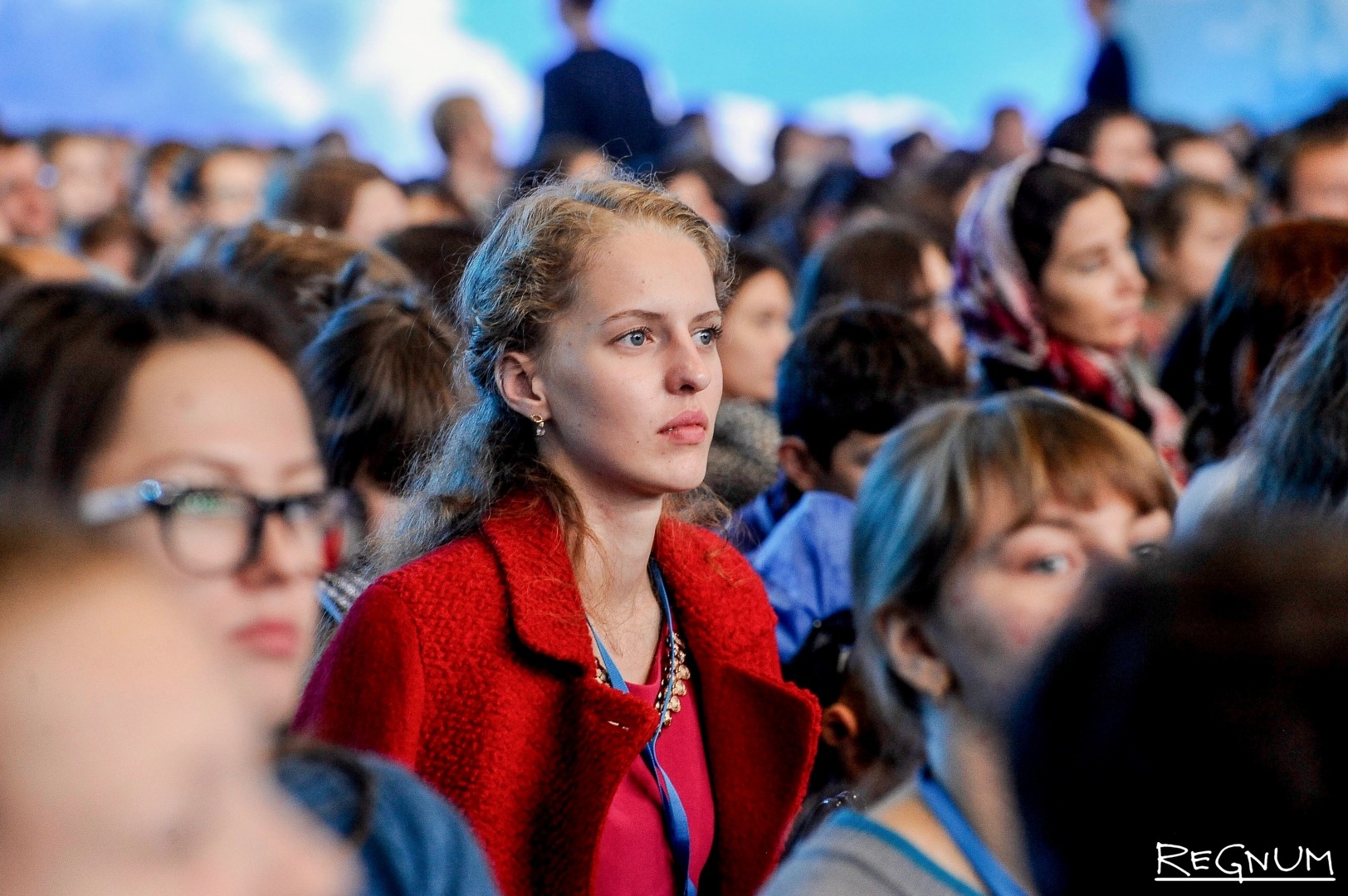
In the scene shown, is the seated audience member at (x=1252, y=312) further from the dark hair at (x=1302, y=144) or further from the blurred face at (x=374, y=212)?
the blurred face at (x=374, y=212)

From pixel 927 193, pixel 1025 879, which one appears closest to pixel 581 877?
pixel 1025 879

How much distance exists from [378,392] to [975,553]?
1.25 metres

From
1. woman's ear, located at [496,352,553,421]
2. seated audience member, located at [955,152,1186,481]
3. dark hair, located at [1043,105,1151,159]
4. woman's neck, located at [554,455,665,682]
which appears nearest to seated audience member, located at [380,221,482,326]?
seated audience member, located at [955,152,1186,481]

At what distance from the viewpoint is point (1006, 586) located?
65.2 inches

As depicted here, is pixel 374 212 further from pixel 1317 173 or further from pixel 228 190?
pixel 1317 173

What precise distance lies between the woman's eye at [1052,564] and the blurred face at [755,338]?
2.25 m

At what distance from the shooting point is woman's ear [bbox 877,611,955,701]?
65.3 inches

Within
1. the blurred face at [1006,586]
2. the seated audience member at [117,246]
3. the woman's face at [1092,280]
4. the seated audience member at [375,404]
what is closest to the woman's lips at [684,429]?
the seated audience member at [375,404]

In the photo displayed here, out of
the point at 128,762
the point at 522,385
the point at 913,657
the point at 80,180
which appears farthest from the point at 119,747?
the point at 80,180

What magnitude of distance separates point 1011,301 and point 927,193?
10.5 ft

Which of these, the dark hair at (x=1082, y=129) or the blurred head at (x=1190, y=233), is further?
the dark hair at (x=1082, y=129)

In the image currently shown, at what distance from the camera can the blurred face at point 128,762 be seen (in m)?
0.74

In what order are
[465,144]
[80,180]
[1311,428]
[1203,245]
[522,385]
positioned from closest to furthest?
[1311,428] → [522,385] → [1203,245] → [465,144] → [80,180]

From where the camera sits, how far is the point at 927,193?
6.77 meters
